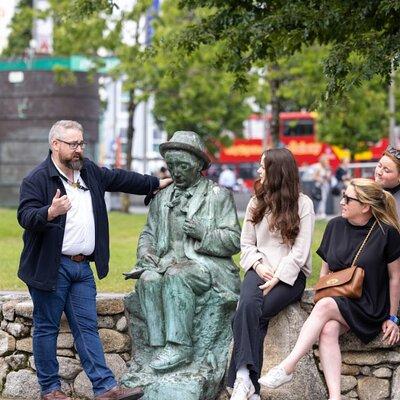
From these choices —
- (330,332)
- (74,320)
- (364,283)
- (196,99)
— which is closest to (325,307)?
(330,332)

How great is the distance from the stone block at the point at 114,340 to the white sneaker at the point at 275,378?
51.8 inches

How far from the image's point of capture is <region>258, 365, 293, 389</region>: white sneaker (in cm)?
696

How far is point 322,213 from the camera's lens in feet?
78.0

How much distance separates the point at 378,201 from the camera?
24.1 ft

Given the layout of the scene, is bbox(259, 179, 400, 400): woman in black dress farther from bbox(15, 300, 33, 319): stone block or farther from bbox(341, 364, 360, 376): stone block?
bbox(15, 300, 33, 319): stone block

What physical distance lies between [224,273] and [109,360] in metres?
1.06

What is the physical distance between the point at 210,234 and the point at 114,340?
107cm

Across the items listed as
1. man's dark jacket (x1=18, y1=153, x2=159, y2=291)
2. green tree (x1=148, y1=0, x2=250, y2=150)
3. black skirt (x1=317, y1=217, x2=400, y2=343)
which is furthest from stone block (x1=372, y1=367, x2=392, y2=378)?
green tree (x1=148, y1=0, x2=250, y2=150)

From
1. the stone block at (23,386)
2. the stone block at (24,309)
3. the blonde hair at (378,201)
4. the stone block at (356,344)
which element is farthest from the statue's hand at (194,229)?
the stone block at (23,386)

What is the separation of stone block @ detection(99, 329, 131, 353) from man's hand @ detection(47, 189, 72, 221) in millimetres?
1327

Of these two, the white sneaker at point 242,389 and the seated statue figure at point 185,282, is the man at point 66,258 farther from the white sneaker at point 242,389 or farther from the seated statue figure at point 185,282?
the white sneaker at point 242,389

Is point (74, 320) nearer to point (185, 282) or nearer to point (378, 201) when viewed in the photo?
point (185, 282)

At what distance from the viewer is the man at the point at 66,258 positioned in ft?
23.5

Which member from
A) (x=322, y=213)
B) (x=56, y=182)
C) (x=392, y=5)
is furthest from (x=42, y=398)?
(x=322, y=213)
